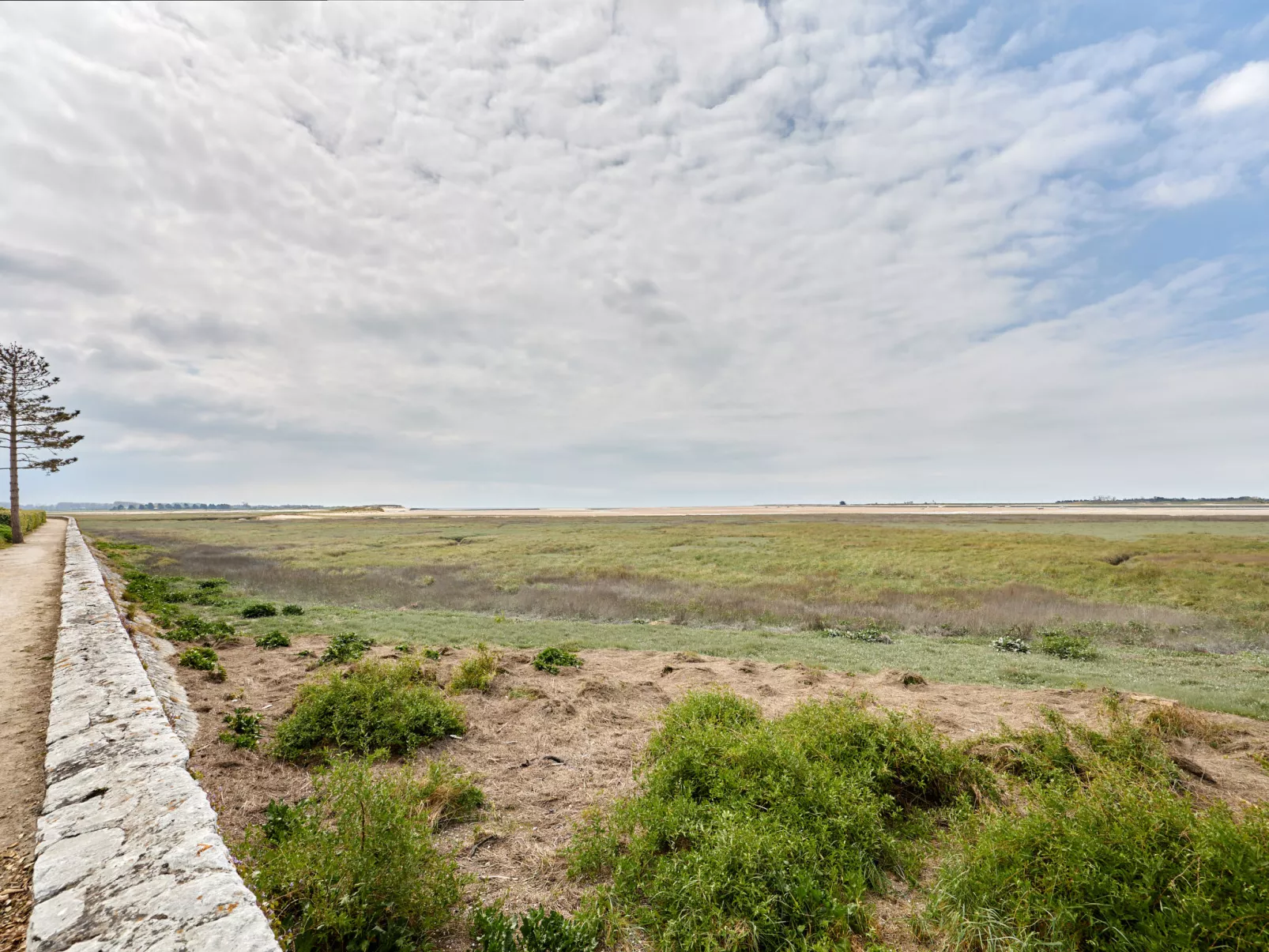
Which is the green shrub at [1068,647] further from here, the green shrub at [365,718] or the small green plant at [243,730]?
the small green plant at [243,730]

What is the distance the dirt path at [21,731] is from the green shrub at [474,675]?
5.00 m

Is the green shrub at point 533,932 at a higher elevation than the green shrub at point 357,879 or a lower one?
lower

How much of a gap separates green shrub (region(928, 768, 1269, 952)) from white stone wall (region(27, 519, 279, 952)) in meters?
4.81

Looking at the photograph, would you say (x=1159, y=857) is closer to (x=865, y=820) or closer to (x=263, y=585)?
(x=865, y=820)

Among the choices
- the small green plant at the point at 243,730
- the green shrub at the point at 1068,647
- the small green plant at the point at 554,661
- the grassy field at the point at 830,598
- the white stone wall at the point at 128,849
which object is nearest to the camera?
the white stone wall at the point at 128,849

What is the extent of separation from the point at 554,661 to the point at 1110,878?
9436 mm

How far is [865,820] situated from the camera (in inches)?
204

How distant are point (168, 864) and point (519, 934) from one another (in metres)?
2.30

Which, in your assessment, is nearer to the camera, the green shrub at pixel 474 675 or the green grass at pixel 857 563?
the green shrub at pixel 474 675

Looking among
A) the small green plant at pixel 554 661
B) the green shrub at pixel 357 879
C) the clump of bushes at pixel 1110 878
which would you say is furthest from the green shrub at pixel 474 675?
the clump of bushes at pixel 1110 878

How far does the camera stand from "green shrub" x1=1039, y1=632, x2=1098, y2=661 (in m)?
14.9

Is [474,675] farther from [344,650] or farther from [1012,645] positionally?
[1012,645]

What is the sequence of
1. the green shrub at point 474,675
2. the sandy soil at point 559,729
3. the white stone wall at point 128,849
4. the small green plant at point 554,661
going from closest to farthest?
the white stone wall at point 128,849, the sandy soil at point 559,729, the green shrub at point 474,675, the small green plant at point 554,661

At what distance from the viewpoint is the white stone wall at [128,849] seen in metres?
2.61
